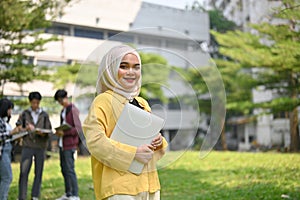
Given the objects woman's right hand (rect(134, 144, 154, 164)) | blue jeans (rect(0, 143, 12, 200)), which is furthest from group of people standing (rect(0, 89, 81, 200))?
woman's right hand (rect(134, 144, 154, 164))

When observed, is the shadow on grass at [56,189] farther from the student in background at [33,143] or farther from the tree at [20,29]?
the tree at [20,29]

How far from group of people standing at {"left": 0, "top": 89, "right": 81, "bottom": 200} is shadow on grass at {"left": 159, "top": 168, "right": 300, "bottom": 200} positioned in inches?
43.0

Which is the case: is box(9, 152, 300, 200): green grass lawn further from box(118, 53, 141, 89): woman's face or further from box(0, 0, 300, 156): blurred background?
box(118, 53, 141, 89): woman's face

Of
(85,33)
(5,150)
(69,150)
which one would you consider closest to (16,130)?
(5,150)

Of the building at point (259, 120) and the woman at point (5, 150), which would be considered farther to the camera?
the building at point (259, 120)

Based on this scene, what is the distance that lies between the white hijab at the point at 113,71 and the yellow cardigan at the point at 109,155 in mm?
30

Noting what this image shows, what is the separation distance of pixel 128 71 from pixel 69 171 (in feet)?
8.91

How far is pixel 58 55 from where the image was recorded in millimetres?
15461

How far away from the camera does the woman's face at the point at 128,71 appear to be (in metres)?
1.57

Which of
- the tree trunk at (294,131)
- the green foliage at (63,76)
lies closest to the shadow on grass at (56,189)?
the green foliage at (63,76)

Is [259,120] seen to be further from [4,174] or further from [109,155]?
[109,155]

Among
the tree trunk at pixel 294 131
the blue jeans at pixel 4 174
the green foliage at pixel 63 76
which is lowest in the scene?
the tree trunk at pixel 294 131

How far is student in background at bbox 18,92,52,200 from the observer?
3818 millimetres

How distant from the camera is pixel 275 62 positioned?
10.1 metres
